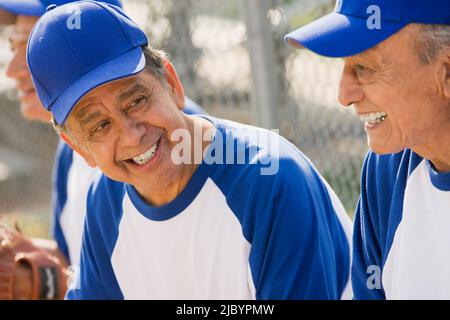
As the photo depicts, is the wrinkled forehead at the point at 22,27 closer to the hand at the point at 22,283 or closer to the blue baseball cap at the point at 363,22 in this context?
the hand at the point at 22,283

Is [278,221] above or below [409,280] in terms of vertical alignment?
above

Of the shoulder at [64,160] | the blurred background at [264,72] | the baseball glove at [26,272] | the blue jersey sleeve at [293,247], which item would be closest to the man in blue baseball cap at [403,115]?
the blue jersey sleeve at [293,247]

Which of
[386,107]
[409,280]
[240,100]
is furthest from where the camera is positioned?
[240,100]

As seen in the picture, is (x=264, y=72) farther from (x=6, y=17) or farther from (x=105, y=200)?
(x=105, y=200)

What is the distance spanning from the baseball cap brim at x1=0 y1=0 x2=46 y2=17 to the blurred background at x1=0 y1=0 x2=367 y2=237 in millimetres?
1025

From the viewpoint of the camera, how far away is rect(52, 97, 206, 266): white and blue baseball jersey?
13.0ft

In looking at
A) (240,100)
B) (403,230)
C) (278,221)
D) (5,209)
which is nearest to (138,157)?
(278,221)

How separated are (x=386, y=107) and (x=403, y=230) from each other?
15.4 inches

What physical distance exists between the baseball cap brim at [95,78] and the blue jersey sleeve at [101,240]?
1.63ft

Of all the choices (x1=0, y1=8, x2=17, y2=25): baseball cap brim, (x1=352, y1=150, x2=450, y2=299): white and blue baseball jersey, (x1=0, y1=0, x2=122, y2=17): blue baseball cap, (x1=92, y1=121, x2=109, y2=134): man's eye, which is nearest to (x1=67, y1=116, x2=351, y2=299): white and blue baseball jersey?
(x1=352, y1=150, x2=450, y2=299): white and blue baseball jersey

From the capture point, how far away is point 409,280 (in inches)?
105

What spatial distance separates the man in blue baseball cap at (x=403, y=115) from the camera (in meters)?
2.44
